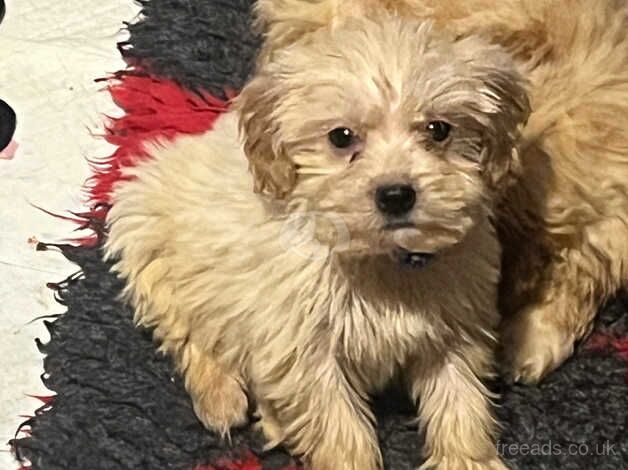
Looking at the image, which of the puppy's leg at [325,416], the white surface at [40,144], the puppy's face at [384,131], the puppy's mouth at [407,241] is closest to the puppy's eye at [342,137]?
the puppy's face at [384,131]

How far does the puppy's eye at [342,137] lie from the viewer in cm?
148

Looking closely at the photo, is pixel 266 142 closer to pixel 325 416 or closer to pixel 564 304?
pixel 325 416

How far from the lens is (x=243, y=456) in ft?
5.85

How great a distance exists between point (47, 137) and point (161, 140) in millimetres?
283

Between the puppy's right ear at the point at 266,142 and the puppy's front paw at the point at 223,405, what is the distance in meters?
0.37

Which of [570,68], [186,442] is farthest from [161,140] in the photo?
[570,68]

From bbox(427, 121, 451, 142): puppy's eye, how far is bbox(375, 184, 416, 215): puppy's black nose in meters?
0.09

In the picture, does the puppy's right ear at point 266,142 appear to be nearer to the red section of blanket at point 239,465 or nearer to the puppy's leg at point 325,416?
the puppy's leg at point 325,416

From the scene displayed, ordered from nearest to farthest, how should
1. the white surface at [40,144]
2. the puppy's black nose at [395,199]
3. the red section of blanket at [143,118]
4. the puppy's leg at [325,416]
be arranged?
the puppy's black nose at [395,199], the puppy's leg at [325,416], the white surface at [40,144], the red section of blanket at [143,118]

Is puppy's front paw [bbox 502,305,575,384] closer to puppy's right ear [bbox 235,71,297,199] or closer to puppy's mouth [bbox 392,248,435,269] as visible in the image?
puppy's mouth [bbox 392,248,435,269]

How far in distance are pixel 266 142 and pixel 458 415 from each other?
0.46 m

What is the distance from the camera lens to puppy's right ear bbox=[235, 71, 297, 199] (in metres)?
1.50

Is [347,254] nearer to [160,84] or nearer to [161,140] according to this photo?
[161,140]

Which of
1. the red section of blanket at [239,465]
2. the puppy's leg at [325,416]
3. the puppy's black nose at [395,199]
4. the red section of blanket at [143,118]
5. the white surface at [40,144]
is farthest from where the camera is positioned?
the red section of blanket at [143,118]
